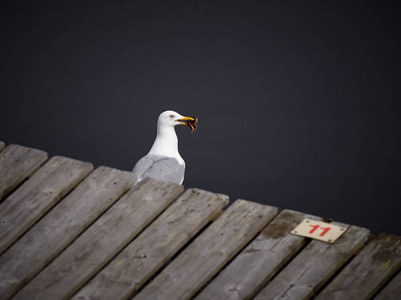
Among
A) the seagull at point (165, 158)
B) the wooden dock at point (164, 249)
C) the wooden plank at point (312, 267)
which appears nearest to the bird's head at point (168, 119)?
the seagull at point (165, 158)

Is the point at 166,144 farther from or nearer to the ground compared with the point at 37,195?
farther from the ground

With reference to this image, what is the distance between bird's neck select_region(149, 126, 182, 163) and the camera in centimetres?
556

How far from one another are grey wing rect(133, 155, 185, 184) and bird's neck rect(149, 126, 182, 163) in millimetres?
120

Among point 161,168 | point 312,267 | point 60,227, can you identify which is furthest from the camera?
point 161,168

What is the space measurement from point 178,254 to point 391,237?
717mm

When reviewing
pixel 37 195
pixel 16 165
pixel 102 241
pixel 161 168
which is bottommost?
pixel 102 241

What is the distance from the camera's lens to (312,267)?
2490 millimetres

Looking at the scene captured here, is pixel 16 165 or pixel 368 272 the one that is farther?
pixel 16 165

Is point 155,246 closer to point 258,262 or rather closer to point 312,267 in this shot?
point 258,262

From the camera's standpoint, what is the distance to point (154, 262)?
102 inches

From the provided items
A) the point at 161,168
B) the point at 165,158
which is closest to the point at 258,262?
the point at 161,168

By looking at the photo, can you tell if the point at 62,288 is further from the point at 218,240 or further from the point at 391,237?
the point at 391,237

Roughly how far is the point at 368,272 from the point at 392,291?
0.11 metres

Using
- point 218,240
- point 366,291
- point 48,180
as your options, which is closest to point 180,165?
point 48,180
